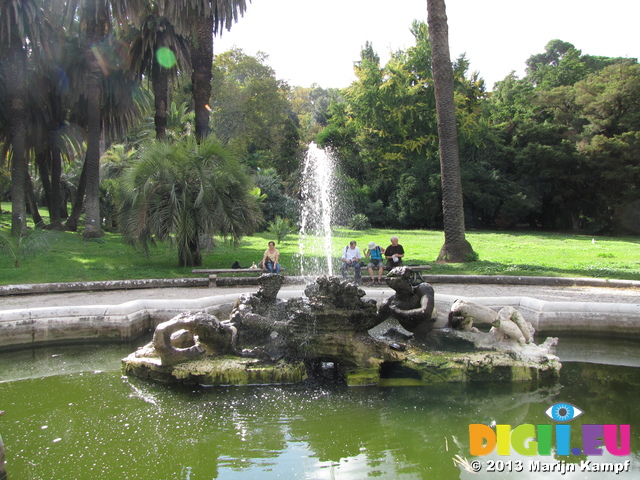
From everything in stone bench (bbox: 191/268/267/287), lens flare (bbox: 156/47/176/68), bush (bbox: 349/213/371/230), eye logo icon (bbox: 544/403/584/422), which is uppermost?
lens flare (bbox: 156/47/176/68)

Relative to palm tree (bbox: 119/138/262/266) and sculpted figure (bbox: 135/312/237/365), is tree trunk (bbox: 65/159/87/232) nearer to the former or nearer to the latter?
palm tree (bbox: 119/138/262/266)

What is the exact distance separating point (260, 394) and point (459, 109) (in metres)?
30.6

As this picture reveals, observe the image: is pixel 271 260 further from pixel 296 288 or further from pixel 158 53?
pixel 158 53

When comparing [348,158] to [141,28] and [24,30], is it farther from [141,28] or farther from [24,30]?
[24,30]

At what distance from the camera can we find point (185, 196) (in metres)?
12.2

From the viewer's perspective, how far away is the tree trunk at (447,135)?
1417 cm

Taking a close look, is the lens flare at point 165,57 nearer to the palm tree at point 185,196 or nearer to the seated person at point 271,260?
the palm tree at point 185,196

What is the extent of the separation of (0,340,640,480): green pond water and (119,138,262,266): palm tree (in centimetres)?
659

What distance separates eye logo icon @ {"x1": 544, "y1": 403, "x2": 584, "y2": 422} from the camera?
4.47 m

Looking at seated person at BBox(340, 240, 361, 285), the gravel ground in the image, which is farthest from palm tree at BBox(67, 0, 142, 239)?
seated person at BBox(340, 240, 361, 285)

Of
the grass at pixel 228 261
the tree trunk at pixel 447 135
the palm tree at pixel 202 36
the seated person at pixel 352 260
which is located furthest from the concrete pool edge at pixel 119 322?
the palm tree at pixel 202 36

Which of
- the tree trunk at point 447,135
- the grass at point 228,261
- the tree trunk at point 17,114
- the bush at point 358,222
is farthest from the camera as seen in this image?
the bush at point 358,222

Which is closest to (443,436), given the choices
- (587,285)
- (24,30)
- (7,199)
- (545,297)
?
(545,297)

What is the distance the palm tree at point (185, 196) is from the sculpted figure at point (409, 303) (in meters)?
7.31
